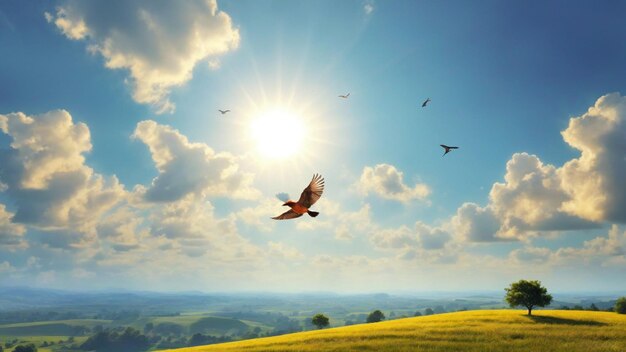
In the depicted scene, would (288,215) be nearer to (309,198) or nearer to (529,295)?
(309,198)

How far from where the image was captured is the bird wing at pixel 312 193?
1290 centimetres

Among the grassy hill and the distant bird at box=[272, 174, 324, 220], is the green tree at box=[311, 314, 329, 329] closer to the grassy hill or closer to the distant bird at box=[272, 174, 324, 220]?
the grassy hill

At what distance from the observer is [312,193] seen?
13078 mm

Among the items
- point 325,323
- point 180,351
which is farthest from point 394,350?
point 325,323

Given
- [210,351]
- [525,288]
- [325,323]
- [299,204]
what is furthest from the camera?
[325,323]

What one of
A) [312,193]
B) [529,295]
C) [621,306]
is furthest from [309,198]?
[621,306]

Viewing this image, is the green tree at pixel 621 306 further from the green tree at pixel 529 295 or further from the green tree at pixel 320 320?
the green tree at pixel 320 320

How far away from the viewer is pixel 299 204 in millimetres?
12867

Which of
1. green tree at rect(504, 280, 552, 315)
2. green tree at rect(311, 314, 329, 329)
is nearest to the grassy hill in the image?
green tree at rect(504, 280, 552, 315)

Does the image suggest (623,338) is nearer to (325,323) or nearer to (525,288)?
(525,288)

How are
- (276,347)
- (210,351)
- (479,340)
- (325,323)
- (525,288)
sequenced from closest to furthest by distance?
1. (479,340)
2. (276,347)
3. (210,351)
4. (525,288)
5. (325,323)

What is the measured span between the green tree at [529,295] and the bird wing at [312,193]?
2041 inches

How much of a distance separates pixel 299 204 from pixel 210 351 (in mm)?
36566

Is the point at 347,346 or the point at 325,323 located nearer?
the point at 347,346
